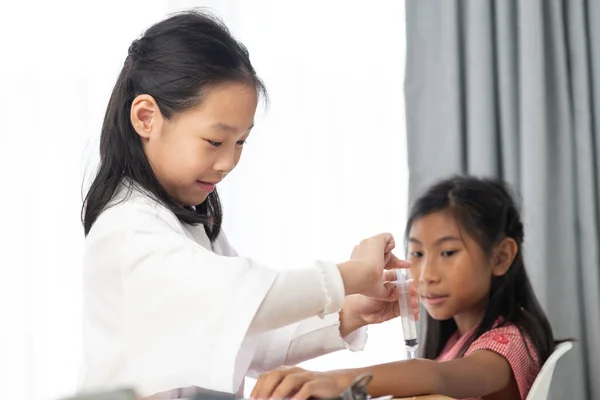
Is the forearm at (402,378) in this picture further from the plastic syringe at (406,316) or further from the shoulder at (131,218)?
the shoulder at (131,218)

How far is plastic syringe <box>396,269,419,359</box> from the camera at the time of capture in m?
1.32

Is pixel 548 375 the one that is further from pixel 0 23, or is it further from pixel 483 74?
A: pixel 0 23

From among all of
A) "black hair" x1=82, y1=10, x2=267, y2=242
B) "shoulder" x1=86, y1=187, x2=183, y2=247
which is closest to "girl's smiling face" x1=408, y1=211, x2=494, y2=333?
"black hair" x1=82, y1=10, x2=267, y2=242

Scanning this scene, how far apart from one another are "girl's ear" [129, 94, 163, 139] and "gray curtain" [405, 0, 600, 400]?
113 centimetres

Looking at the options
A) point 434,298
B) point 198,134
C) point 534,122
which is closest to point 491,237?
point 434,298

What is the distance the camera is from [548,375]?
1346 millimetres

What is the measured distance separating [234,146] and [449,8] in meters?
1.18

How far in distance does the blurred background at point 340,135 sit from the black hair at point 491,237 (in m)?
0.34

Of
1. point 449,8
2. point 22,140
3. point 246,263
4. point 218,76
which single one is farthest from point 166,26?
point 449,8

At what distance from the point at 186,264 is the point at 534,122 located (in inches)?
54.4

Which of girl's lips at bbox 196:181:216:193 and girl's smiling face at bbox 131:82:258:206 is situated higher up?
girl's smiling face at bbox 131:82:258:206

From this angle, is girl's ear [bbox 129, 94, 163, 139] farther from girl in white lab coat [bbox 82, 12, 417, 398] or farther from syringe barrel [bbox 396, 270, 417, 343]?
syringe barrel [bbox 396, 270, 417, 343]

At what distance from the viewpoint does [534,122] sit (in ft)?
7.09

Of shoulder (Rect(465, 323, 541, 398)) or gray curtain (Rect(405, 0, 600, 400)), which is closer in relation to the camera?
shoulder (Rect(465, 323, 541, 398))
